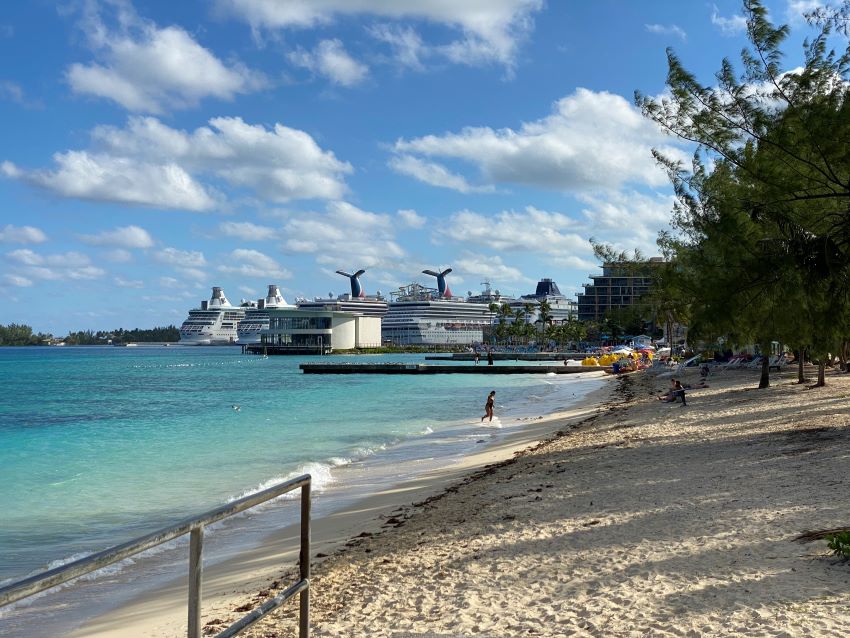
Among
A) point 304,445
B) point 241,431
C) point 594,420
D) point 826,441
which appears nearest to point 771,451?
point 826,441

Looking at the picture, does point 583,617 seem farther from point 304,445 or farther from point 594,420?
point 594,420

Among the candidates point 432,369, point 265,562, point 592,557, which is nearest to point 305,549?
point 592,557

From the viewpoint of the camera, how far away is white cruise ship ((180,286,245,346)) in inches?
6545

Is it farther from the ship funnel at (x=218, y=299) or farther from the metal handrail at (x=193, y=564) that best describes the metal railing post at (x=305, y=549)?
the ship funnel at (x=218, y=299)

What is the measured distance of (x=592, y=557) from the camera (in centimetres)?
618

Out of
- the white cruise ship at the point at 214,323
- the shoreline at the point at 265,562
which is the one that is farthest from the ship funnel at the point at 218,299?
the shoreline at the point at 265,562

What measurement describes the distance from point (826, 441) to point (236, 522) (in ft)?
30.7

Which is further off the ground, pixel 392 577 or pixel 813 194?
pixel 813 194

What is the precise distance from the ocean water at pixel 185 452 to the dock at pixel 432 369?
74.9ft

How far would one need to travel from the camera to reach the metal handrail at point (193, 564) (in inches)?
77.5

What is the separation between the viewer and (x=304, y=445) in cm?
1995

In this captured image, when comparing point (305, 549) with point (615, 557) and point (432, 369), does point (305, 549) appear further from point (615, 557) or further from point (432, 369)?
point (432, 369)

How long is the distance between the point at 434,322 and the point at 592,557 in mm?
138824

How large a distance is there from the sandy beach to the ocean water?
1851 mm
